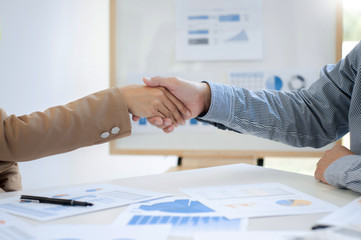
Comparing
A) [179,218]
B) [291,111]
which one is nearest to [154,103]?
[291,111]

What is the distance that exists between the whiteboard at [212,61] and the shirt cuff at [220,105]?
98cm

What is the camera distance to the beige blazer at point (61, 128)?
82 cm

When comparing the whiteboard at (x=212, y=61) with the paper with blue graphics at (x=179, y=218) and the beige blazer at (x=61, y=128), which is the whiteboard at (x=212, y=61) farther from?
the paper with blue graphics at (x=179, y=218)

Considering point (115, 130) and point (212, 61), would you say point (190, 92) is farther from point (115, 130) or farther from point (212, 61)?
point (212, 61)

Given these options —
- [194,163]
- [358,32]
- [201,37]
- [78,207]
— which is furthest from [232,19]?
[78,207]

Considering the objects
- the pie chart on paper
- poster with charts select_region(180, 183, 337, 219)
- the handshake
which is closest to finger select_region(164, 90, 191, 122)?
the handshake

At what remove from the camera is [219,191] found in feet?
2.46

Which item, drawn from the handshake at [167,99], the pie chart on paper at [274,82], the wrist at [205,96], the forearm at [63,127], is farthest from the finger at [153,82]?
the pie chart on paper at [274,82]

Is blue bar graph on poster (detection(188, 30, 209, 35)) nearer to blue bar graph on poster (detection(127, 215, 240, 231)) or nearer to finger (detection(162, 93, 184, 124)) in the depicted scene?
finger (detection(162, 93, 184, 124))

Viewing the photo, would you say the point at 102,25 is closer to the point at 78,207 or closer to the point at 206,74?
the point at 206,74

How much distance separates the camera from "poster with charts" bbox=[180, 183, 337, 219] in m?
0.59

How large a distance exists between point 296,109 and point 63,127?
0.67 metres

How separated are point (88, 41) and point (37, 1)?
0.55 m

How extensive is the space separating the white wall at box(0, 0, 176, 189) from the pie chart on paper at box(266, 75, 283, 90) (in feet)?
3.75
